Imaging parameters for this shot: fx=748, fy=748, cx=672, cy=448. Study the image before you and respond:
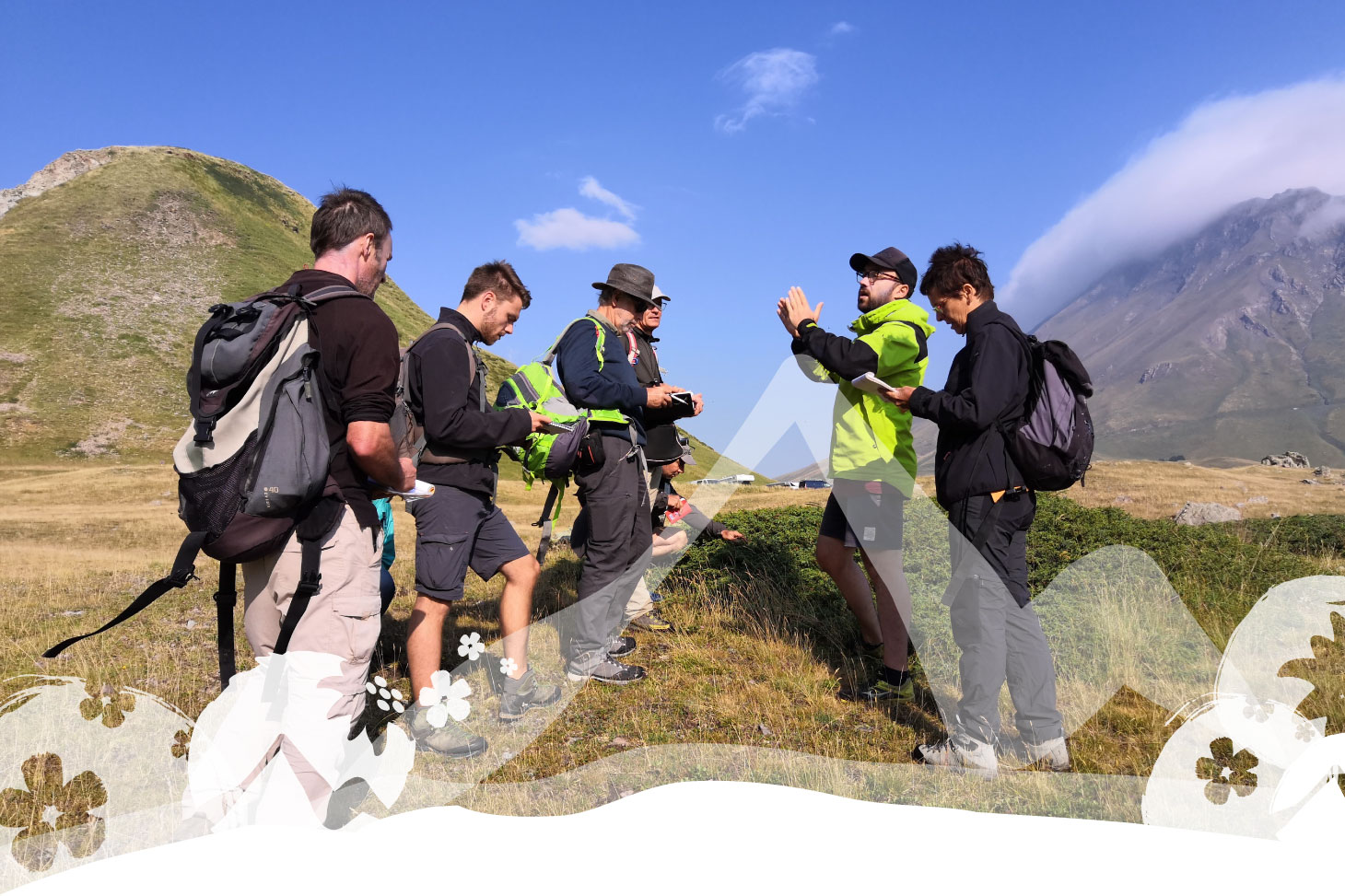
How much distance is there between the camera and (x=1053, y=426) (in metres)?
3.87

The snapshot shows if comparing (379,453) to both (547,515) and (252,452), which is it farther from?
(547,515)

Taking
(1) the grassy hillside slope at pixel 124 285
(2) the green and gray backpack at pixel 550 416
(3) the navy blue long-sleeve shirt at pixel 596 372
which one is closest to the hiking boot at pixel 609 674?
(2) the green and gray backpack at pixel 550 416

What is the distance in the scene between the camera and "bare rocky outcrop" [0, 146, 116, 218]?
390ft

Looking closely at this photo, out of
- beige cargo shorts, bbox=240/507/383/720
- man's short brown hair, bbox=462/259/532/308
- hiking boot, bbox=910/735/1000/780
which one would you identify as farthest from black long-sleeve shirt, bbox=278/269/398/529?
hiking boot, bbox=910/735/1000/780

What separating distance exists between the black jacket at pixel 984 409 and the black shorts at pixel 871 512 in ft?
2.82

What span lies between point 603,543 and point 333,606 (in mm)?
2526

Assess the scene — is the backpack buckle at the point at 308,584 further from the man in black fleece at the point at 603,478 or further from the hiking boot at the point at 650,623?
the hiking boot at the point at 650,623

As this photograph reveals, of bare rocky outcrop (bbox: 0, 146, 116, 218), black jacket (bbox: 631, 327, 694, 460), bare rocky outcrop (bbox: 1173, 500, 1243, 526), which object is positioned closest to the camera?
black jacket (bbox: 631, 327, 694, 460)

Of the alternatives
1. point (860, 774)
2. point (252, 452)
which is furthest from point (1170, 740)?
point (252, 452)

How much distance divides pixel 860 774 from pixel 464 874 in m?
2.27

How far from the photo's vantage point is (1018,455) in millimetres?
3893

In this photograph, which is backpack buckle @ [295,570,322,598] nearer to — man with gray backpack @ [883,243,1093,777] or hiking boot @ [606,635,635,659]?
man with gray backpack @ [883,243,1093,777]

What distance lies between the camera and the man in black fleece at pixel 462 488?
428 cm

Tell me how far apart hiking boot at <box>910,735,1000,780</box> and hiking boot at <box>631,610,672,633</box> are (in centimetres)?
312
